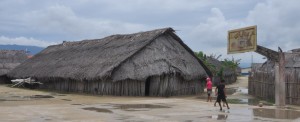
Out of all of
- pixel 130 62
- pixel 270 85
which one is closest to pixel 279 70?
pixel 270 85

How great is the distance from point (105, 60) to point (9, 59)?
22565 millimetres

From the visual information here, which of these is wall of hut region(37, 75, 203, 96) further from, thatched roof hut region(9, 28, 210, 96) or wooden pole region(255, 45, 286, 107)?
wooden pole region(255, 45, 286, 107)

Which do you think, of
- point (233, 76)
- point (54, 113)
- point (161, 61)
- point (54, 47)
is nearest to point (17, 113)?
point (54, 113)

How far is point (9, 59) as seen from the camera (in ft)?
145

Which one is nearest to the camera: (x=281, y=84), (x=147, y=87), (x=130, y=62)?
(x=281, y=84)

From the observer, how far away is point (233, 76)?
169 feet

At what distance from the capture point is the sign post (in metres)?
17.3

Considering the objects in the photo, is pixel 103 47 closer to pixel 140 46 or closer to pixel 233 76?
pixel 140 46

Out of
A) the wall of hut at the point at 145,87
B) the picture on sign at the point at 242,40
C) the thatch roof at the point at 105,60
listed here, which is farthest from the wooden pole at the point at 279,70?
the wall of hut at the point at 145,87

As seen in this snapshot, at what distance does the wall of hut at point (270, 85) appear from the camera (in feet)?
59.5

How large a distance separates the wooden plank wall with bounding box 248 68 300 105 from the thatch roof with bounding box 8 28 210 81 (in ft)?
13.8

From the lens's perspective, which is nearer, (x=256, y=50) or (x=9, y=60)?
(x=256, y=50)

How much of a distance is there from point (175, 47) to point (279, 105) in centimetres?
1098

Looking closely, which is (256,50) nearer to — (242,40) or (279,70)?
(242,40)
